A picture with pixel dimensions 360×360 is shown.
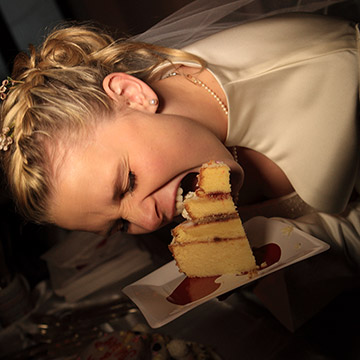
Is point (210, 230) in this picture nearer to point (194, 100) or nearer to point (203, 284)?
A: point (203, 284)

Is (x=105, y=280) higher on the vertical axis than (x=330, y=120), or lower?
lower

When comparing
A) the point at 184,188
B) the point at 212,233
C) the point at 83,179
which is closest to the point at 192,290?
the point at 212,233

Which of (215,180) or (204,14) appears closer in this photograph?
(215,180)

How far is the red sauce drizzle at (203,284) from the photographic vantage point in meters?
0.86

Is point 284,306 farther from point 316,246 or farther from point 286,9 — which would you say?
point 286,9

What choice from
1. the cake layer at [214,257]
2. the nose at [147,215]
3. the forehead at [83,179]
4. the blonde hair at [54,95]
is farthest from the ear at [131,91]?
the cake layer at [214,257]

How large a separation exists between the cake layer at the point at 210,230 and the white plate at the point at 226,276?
0.08 metres

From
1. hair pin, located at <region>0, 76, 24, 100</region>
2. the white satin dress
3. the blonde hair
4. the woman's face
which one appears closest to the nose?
the woman's face

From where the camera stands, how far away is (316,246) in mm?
781

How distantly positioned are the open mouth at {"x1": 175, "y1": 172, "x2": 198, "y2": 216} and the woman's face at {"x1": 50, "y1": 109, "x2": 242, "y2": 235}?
13mm

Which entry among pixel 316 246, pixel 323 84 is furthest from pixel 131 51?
pixel 316 246

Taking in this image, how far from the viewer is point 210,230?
900mm

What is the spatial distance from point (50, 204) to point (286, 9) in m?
0.94

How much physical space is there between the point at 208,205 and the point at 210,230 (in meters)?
0.08
